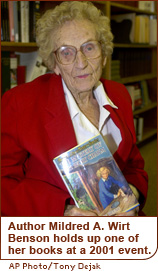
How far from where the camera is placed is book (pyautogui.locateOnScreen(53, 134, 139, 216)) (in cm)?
101

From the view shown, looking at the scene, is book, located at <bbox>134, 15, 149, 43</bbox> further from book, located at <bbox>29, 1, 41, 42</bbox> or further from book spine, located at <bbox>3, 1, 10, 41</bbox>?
book spine, located at <bbox>3, 1, 10, 41</bbox>

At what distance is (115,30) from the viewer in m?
3.64

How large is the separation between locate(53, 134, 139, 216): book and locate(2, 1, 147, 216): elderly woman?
0.07 meters

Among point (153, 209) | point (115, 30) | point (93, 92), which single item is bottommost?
point (153, 209)

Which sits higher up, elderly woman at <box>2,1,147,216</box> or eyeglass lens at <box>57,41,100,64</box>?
eyeglass lens at <box>57,41,100,64</box>

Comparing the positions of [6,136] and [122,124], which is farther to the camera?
[122,124]

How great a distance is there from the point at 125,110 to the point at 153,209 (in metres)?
1.40

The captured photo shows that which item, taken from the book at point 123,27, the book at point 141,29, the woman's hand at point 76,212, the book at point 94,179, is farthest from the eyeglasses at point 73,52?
the book at point 141,29

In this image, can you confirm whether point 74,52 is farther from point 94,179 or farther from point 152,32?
point 152,32

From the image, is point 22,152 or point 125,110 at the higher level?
point 125,110

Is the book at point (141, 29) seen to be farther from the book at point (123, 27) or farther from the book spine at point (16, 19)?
the book spine at point (16, 19)

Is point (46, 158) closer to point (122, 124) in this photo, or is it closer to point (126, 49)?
point (122, 124)

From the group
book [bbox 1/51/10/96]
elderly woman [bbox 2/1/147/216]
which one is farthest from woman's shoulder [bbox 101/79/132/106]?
book [bbox 1/51/10/96]

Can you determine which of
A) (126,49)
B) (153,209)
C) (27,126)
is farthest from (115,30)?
(27,126)
